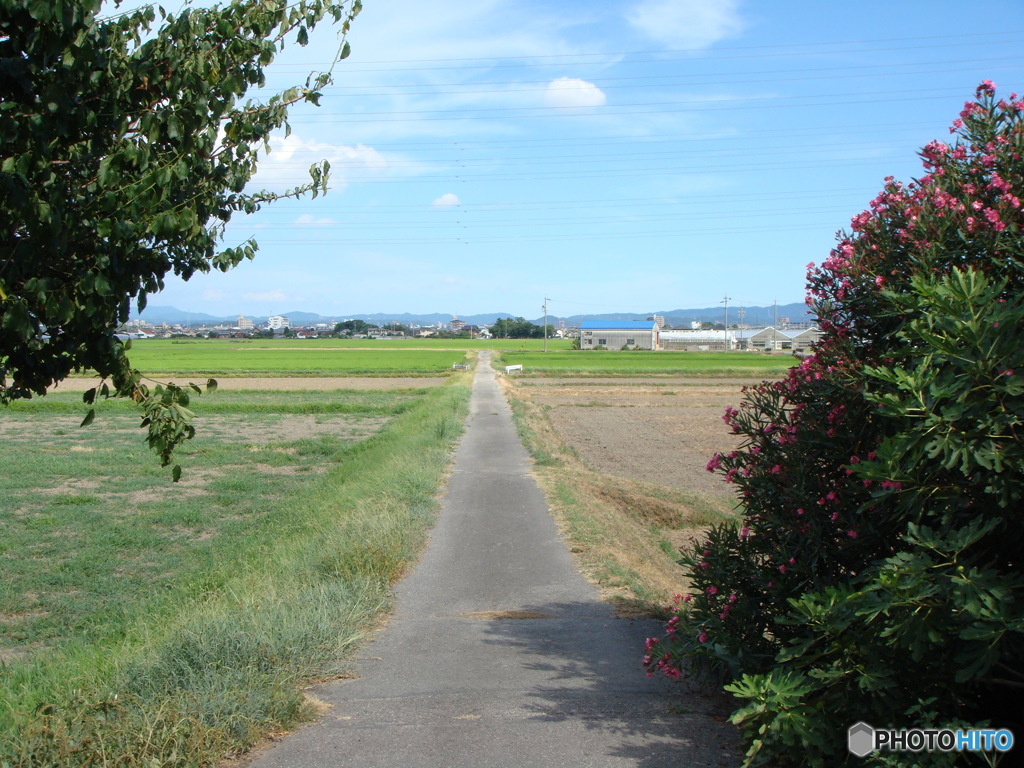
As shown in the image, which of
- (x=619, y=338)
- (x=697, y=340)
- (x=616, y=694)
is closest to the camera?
(x=616, y=694)

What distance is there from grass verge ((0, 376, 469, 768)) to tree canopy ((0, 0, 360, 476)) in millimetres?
1402

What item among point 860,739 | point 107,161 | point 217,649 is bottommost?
point 217,649

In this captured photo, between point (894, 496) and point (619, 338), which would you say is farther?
point (619, 338)

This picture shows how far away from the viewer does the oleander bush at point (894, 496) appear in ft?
10.3

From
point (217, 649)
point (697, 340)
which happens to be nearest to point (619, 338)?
point (697, 340)

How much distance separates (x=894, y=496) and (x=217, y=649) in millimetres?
4173

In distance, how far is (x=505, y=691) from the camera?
5.16 m

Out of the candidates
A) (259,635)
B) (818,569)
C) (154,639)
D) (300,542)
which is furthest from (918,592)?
(300,542)

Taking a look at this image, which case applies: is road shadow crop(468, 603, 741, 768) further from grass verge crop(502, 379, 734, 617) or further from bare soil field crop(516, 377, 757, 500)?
bare soil field crop(516, 377, 757, 500)

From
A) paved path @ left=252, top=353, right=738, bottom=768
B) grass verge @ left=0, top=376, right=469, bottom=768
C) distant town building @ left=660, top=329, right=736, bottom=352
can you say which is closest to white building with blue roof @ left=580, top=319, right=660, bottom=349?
distant town building @ left=660, top=329, right=736, bottom=352

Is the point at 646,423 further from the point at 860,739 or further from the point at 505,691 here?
the point at 860,739

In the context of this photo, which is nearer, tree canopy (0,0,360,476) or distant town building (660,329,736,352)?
tree canopy (0,0,360,476)

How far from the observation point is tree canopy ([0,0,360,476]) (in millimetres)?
3312

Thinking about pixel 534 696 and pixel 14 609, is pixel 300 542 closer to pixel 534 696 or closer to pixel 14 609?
pixel 14 609
